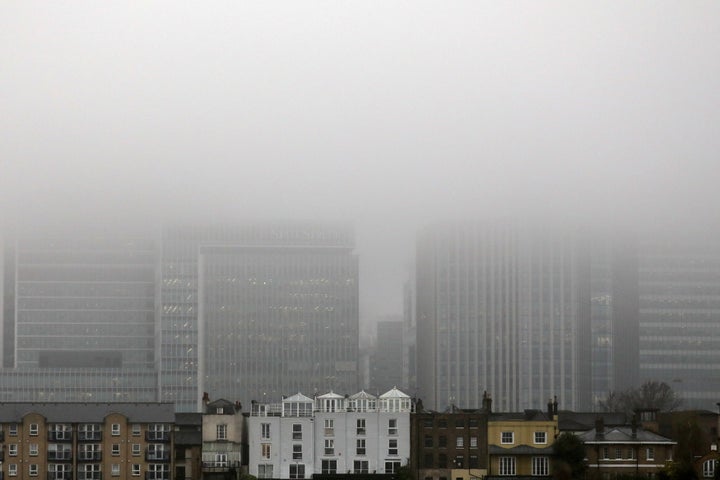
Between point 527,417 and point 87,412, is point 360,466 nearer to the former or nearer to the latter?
point 527,417

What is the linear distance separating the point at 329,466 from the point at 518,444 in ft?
54.4

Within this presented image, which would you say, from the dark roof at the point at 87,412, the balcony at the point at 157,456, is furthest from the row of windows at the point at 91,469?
the dark roof at the point at 87,412

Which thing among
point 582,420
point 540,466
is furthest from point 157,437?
point 582,420

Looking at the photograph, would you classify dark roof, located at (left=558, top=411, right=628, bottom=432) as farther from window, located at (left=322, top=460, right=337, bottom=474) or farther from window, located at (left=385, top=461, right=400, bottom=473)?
window, located at (left=322, top=460, right=337, bottom=474)

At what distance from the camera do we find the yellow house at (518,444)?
4710 inches

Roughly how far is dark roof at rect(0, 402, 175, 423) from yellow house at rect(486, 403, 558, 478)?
2810 cm

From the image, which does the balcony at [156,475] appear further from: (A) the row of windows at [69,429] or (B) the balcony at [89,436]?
(B) the balcony at [89,436]

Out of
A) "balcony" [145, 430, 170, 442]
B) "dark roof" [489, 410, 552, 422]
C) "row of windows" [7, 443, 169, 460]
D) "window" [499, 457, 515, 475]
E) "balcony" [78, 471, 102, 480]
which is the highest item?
"dark roof" [489, 410, 552, 422]

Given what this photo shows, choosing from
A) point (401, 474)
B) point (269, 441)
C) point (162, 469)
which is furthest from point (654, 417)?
point (162, 469)

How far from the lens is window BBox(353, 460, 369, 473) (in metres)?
123

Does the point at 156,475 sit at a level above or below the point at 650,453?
below

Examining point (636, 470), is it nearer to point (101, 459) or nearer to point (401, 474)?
point (401, 474)

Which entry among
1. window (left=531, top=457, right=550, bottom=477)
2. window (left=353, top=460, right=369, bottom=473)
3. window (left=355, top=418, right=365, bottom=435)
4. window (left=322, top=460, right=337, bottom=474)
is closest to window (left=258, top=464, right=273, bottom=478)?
window (left=322, top=460, right=337, bottom=474)

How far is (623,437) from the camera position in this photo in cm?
11875
